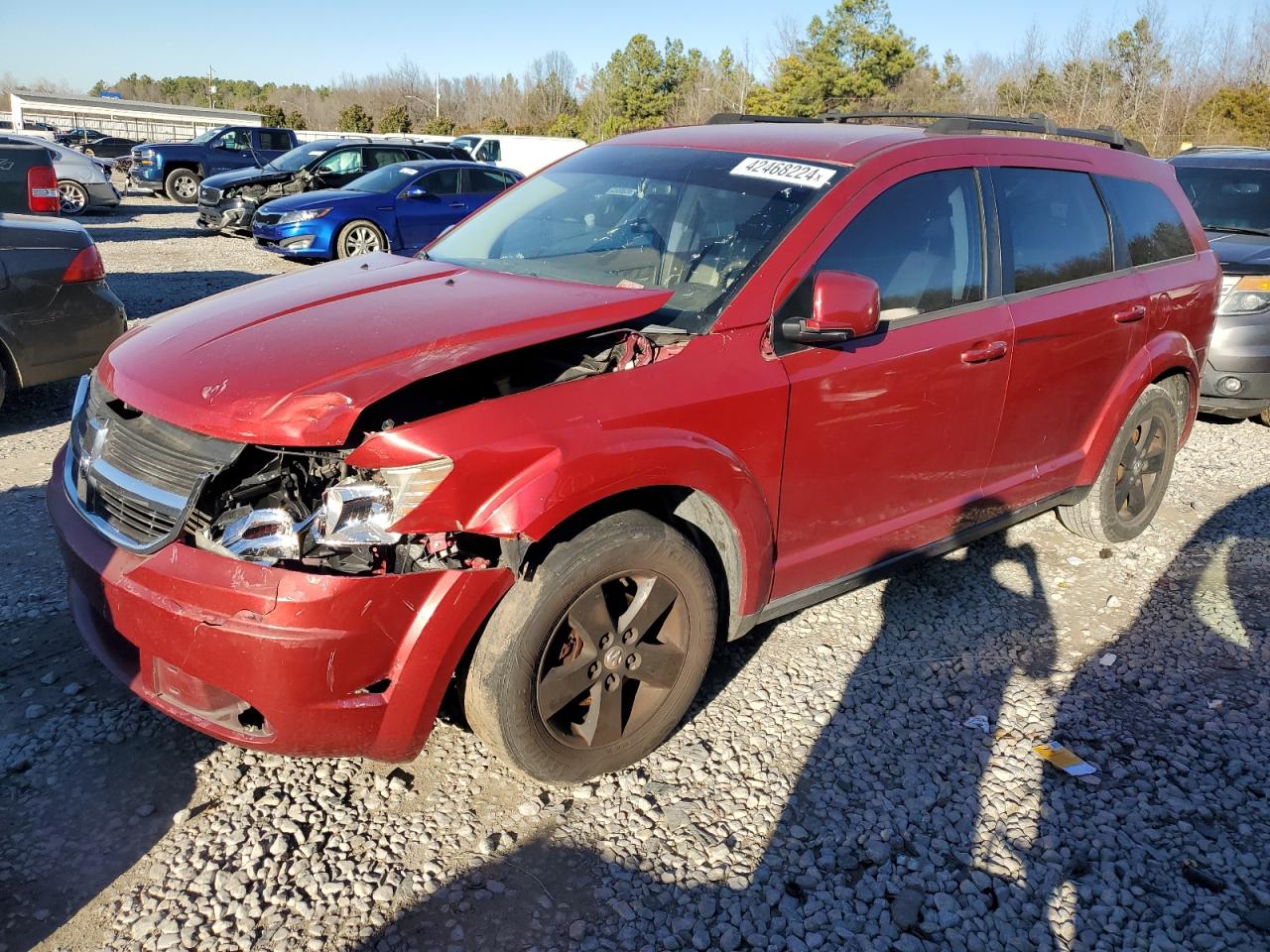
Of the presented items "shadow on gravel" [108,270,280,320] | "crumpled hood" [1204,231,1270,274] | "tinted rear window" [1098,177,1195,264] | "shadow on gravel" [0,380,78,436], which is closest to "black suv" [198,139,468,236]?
"shadow on gravel" [108,270,280,320]

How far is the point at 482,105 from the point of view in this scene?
7894cm

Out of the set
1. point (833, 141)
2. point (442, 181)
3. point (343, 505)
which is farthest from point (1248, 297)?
point (442, 181)

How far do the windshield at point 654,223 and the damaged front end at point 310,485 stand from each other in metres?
0.46

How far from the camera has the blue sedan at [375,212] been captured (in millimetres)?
12680

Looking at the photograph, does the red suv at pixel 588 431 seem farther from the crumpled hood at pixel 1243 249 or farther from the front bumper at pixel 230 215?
the front bumper at pixel 230 215

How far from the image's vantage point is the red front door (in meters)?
3.24

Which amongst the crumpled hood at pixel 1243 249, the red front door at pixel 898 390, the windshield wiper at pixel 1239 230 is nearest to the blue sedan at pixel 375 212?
the windshield wiper at pixel 1239 230

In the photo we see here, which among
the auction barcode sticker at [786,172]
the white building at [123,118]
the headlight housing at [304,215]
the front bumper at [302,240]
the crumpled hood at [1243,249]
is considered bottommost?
the front bumper at [302,240]

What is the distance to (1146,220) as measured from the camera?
4.64 m

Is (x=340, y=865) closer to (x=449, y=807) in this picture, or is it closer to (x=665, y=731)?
(x=449, y=807)

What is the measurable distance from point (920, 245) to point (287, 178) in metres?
14.4

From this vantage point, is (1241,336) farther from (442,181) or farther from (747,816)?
(442,181)

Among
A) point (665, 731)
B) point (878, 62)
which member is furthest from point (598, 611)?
point (878, 62)

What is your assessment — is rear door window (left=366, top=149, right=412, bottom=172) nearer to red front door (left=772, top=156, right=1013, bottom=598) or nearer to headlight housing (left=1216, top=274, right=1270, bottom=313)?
headlight housing (left=1216, top=274, right=1270, bottom=313)
